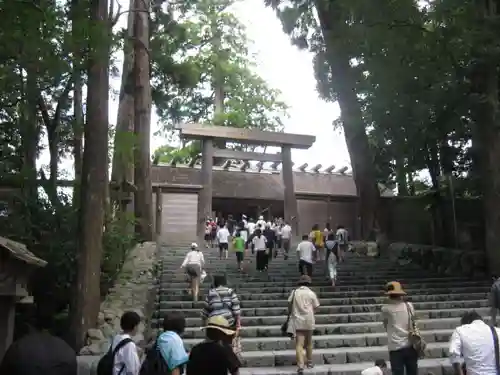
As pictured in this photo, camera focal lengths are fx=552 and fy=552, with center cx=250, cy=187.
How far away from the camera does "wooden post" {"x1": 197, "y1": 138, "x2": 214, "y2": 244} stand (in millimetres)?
21500

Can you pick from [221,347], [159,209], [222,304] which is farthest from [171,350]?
[159,209]

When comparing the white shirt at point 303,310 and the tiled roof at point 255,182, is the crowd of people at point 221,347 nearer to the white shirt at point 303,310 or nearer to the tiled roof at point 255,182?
the white shirt at point 303,310

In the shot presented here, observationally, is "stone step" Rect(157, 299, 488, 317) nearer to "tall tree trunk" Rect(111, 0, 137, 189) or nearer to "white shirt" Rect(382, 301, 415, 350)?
"white shirt" Rect(382, 301, 415, 350)

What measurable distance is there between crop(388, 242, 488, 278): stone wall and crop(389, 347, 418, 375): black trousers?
9.30 m

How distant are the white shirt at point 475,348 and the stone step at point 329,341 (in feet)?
15.8

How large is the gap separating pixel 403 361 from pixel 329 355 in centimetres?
262

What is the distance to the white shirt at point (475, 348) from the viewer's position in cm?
465

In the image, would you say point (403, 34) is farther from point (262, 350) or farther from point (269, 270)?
point (262, 350)

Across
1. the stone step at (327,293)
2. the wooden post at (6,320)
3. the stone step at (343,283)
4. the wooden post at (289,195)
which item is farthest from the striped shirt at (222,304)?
the wooden post at (289,195)

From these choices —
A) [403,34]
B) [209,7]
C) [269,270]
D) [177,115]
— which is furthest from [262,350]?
[209,7]

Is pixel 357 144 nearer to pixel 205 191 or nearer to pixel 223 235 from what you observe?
pixel 205 191

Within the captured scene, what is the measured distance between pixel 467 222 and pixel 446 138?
2930 millimetres

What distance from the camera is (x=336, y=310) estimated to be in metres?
11.2

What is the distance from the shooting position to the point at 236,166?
96.5 ft
